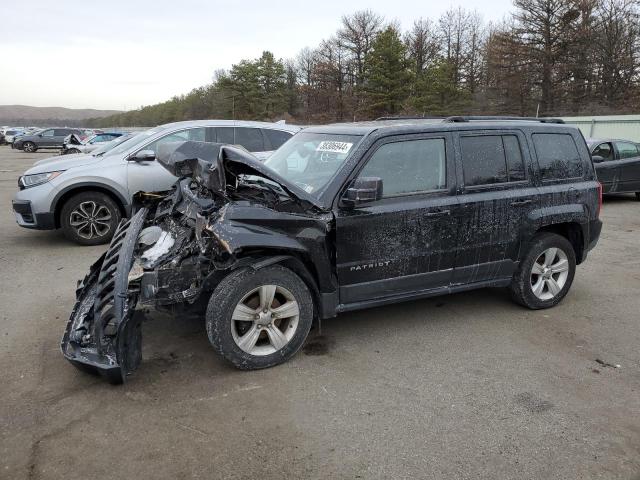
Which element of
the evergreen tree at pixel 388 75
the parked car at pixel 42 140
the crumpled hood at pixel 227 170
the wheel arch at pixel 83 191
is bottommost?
the wheel arch at pixel 83 191

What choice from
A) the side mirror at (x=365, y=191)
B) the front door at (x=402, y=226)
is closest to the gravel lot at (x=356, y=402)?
the front door at (x=402, y=226)

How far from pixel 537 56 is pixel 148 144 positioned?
42048mm

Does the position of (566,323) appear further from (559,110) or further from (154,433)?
(559,110)

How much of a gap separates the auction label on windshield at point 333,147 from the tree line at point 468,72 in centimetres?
3852

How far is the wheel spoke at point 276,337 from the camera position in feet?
12.0

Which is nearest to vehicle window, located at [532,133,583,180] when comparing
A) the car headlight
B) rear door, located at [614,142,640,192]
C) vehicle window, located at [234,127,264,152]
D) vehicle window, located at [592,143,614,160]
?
vehicle window, located at [234,127,264,152]

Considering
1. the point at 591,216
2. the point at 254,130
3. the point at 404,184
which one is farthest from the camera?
the point at 254,130

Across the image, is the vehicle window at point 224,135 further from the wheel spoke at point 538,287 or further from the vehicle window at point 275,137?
the wheel spoke at point 538,287

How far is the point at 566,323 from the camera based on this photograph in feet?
15.3

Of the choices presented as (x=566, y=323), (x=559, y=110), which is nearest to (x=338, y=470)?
(x=566, y=323)

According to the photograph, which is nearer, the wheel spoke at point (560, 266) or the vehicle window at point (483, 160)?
the vehicle window at point (483, 160)

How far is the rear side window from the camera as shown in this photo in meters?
4.35

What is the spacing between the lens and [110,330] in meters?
3.47

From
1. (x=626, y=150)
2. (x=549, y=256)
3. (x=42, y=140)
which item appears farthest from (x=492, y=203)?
(x=42, y=140)
